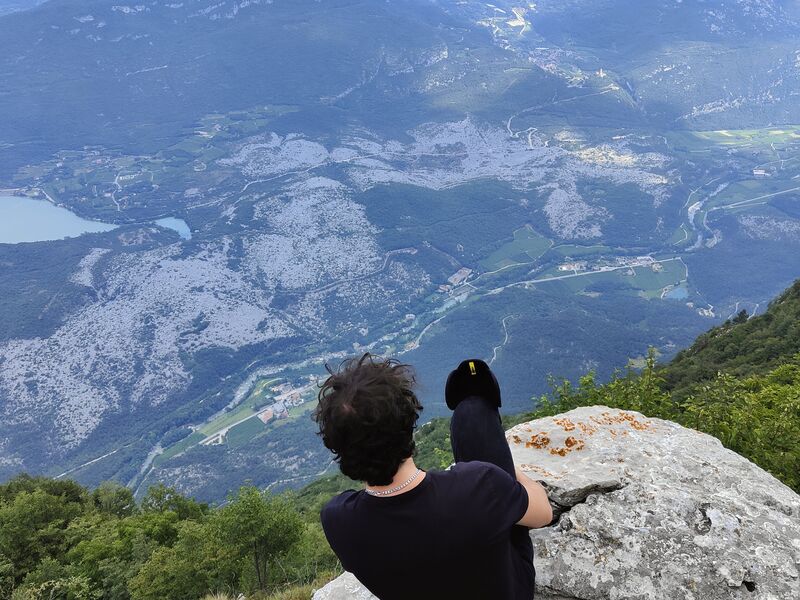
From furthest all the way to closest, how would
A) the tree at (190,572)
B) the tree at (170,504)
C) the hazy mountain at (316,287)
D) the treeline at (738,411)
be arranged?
1. the hazy mountain at (316,287)
2. the tree at (170,504)
3. the tree at (190,572)
4. the treeline at (738,411)

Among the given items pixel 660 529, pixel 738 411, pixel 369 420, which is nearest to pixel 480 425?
pixel 369 420

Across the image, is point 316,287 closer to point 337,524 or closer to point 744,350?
point 744,350

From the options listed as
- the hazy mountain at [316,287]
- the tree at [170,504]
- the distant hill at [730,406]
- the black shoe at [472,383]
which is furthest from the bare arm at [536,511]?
the hazy mountain at [316,287]

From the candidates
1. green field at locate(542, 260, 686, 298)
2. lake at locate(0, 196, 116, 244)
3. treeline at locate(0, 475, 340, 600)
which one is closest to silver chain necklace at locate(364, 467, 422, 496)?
treeline at locate(0, 475, 340, 600)

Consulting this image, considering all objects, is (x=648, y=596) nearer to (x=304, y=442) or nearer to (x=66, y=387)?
(x=304, y=442)

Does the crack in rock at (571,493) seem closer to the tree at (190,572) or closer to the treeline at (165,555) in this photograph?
the treeline at (165,555)

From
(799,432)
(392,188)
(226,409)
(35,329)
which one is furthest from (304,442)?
(392,188)
